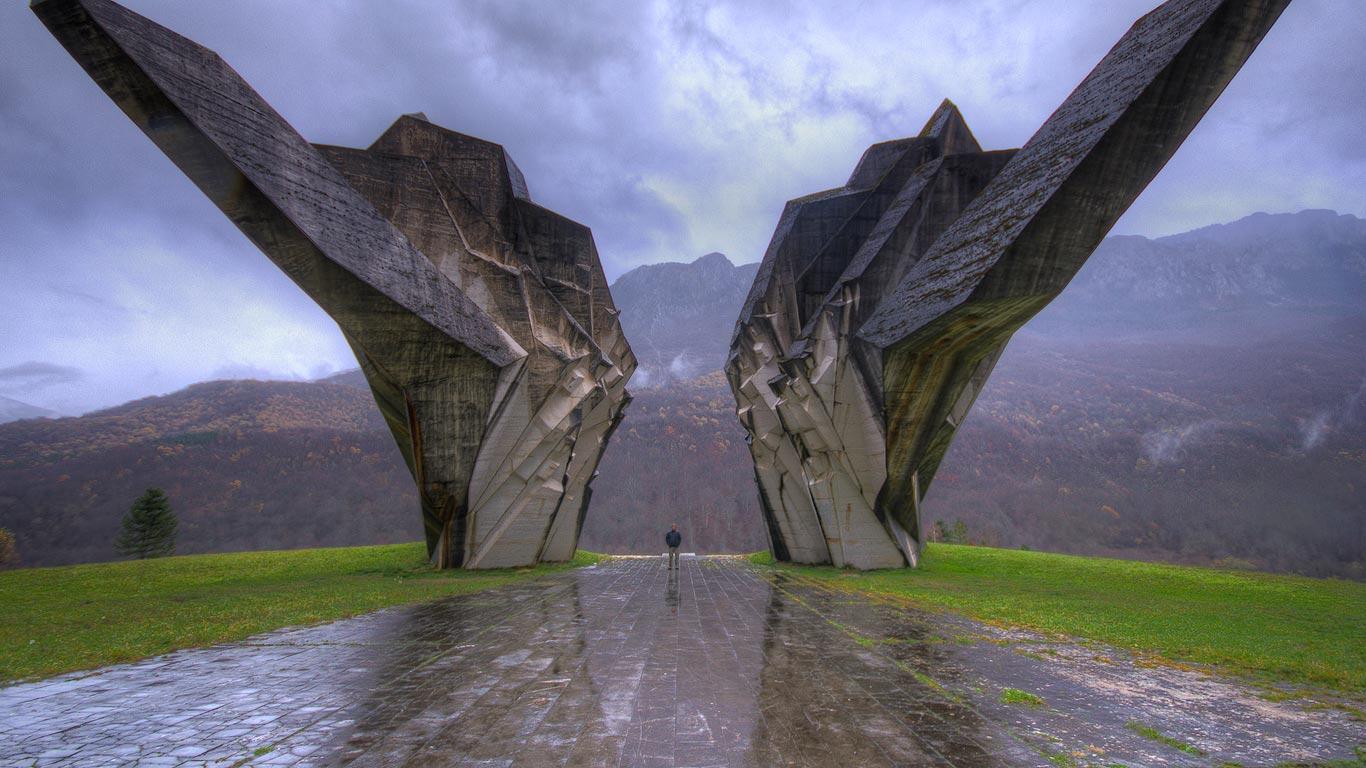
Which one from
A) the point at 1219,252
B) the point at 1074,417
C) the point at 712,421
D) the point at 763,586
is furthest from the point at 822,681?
the point at 1219,252

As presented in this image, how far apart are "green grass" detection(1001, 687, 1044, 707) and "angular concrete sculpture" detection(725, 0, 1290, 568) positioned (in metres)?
7.86

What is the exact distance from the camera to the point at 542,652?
741 centimetres

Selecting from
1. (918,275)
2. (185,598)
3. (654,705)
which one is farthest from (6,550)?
(918,275)

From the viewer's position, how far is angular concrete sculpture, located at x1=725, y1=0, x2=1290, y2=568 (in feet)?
35.6

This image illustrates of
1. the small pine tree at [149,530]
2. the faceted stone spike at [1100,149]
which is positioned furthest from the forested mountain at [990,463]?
the faceted stone spike at [1100,149]

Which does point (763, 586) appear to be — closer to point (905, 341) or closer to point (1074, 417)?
point (905, 341)

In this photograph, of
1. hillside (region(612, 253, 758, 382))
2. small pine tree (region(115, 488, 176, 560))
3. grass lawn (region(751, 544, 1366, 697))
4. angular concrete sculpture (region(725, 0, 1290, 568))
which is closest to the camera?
grass lawn (region(751, 544, 1366, 697))

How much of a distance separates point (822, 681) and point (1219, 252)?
516 ft

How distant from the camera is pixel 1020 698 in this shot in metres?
5.52

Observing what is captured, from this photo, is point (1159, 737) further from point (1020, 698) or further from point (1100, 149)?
point (1100, 149)

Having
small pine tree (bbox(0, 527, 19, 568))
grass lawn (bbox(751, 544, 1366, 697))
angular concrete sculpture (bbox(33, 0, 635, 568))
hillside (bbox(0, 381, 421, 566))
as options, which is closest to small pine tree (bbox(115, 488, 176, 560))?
small pine tree (bbox(0, 527, 19, 568))

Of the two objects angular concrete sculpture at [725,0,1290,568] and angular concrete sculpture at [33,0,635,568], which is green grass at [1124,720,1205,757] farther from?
angular concrete sculpture at [33,0,635,568]

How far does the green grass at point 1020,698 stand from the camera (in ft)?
17.7

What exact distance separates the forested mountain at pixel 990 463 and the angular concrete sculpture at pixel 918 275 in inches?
1131
